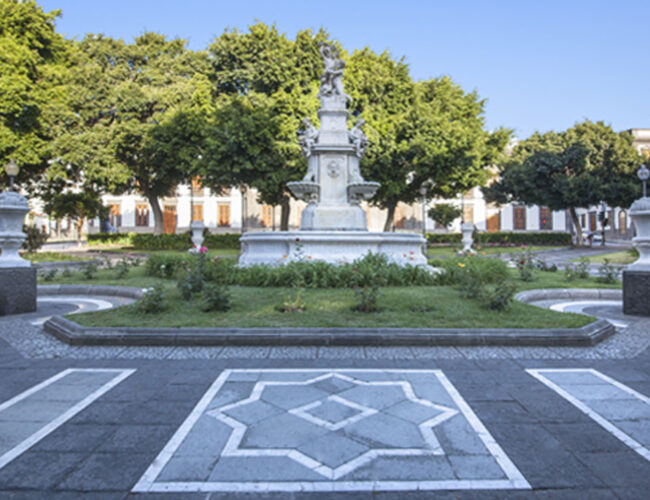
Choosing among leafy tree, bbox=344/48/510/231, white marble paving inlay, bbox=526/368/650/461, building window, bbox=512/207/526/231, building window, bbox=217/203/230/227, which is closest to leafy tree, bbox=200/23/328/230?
leafy tree, bbox=344/48/510/231

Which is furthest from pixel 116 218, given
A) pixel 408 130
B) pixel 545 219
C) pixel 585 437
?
pixel 585 437

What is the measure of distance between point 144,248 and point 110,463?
101ft

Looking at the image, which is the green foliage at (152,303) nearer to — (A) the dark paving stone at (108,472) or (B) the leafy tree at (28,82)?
(A) the dark paving stone at (108,472)

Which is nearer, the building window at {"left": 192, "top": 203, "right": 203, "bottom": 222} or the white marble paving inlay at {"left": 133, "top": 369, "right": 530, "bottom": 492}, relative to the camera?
the white marble paving inlay at {"left": 133, "top": 369, "right": 530, "bottom": 492}

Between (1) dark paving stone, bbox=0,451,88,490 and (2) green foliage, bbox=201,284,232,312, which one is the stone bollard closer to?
(2) green foliage, bbox=201,284,232,312

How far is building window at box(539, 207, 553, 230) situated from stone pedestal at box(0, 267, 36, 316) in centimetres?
5214

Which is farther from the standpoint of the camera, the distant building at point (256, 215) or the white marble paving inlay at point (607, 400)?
the distant building at point (256, 215)

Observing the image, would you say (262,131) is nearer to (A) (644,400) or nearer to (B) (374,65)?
(B) (374,65)

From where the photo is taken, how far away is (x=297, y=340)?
535cm

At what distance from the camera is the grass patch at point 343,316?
5.86 m

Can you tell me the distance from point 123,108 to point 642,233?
2708 centimetres

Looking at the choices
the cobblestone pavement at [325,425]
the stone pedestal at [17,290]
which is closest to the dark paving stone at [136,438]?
the cobblestone pavement at [325,425]

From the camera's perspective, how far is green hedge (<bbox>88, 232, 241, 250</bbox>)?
101ft

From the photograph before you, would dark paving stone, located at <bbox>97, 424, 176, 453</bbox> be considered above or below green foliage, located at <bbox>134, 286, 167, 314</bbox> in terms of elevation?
below
